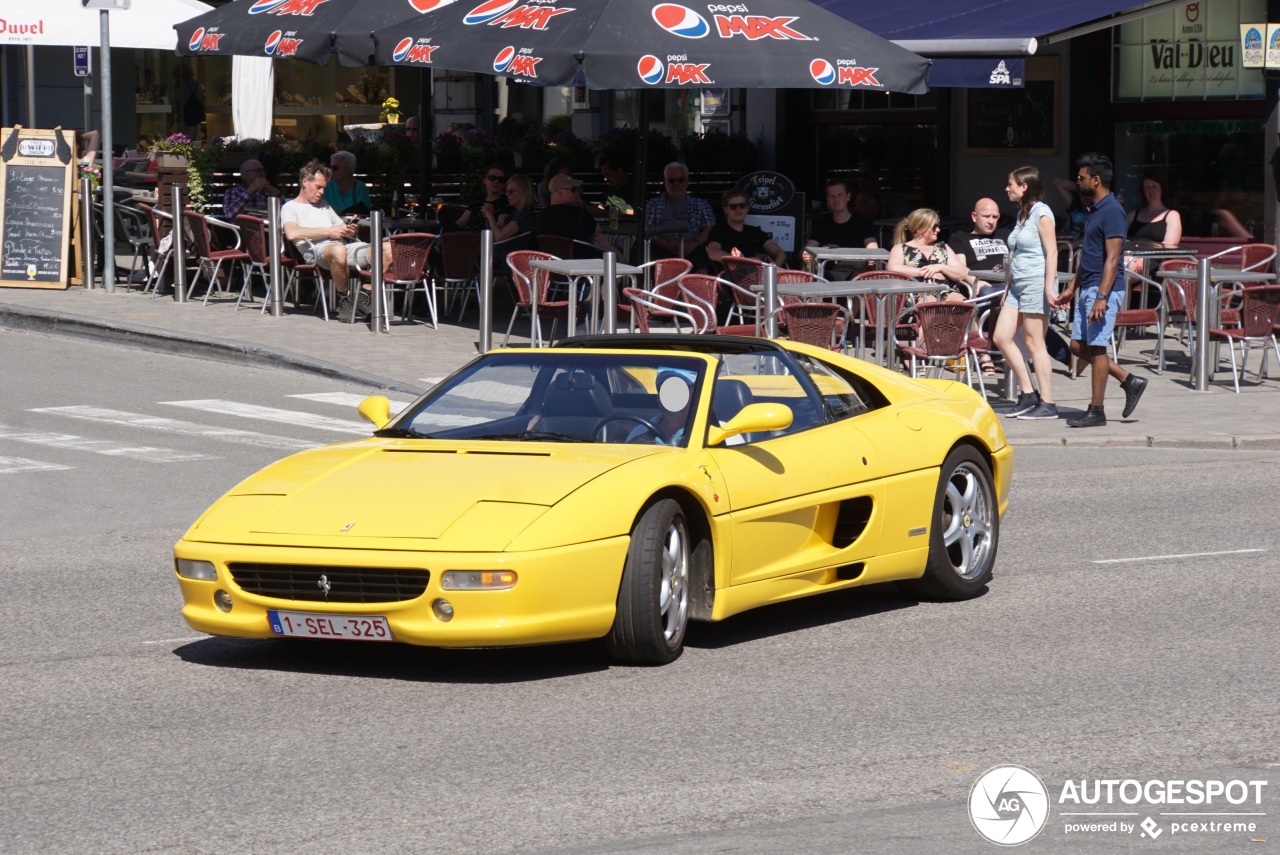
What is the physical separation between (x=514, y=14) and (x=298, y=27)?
3.29 metres

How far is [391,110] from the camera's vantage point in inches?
1378

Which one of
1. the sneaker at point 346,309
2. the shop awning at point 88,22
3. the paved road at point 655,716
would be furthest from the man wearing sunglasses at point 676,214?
Result: the paved road at point 655,716

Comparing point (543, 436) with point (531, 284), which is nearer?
point (543, 436)

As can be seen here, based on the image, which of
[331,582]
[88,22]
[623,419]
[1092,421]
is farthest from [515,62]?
[331,582]

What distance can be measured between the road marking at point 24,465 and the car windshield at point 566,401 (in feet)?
16.0

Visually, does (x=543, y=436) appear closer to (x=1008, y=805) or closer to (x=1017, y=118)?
(x=1008, y=805)

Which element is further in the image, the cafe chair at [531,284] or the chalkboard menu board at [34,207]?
the chalkboard menu board at [34,207]

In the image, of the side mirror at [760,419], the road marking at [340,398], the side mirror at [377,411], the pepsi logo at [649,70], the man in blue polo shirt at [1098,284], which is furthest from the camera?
the pepsi logo at [649,70]

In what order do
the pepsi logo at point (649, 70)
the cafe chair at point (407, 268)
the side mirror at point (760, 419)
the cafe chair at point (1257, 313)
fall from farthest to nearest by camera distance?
the cafe chair at point (407, 268) → the pepsi logo at point (649, 70) → the cafe chair at point (1257, 313) → the side mirror at point (760, 419)

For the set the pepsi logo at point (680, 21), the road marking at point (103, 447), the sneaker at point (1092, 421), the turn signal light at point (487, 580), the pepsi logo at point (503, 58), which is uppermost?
the pepsi logo at point (680, 21)

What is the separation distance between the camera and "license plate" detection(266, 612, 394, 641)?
6.81 m

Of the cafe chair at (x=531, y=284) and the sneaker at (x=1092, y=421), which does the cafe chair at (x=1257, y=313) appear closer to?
the sneaker at (x=1092, y=421)

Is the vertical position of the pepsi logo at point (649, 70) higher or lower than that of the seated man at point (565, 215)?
higher

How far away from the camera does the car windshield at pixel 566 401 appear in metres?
7.77
